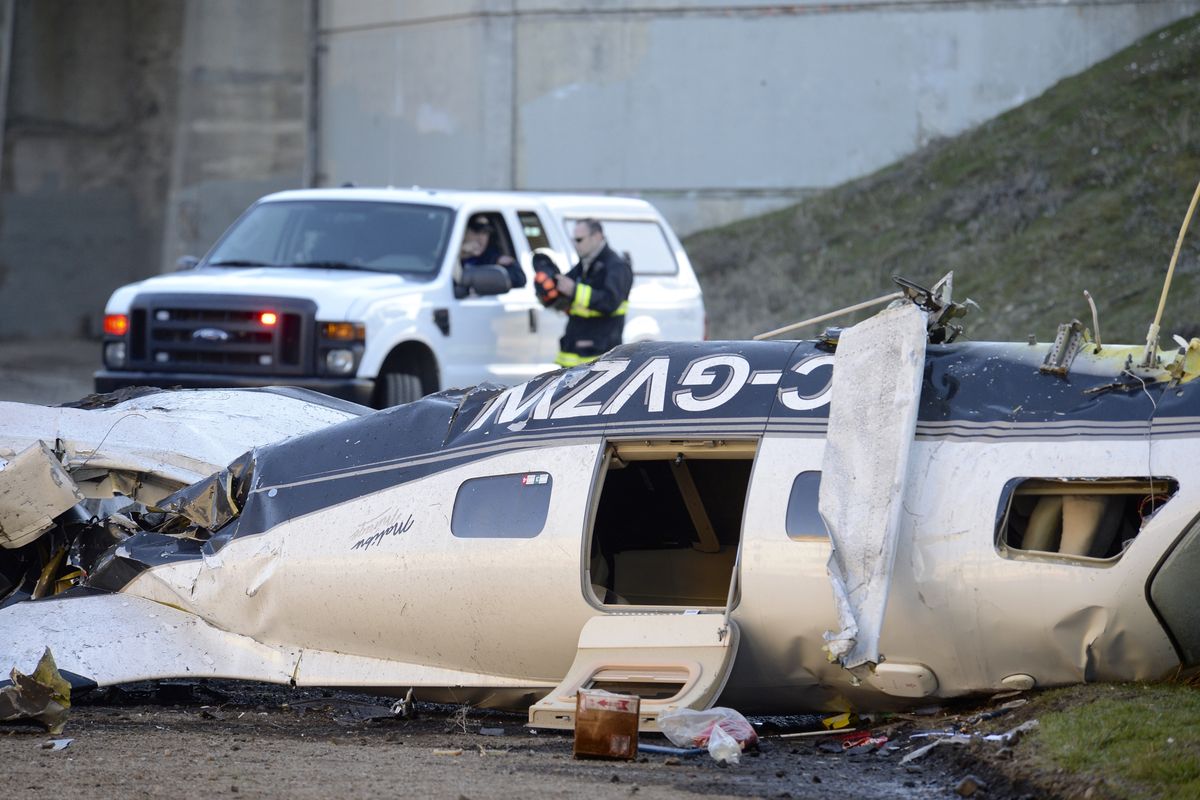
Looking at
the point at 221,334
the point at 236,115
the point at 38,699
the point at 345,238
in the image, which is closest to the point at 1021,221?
the point at 345,238

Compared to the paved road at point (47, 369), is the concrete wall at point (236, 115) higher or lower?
higher

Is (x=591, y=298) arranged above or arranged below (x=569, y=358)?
above

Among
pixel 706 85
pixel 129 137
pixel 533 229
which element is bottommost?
pixel 533 229

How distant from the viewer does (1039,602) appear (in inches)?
232

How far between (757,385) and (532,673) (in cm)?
151

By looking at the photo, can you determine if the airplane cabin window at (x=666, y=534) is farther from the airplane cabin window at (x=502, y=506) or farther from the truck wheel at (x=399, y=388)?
the truck wheel at (x=399, y=388)

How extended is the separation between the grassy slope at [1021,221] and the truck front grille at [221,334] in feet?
29.3

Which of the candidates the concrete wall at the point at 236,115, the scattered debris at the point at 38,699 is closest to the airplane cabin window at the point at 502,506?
the scattered debris at the point at 38,699

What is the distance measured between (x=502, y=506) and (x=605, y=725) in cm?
119

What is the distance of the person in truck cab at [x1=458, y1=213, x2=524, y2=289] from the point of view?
13.2m

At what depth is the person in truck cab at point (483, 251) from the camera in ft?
43.2

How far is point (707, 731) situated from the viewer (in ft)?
19.8

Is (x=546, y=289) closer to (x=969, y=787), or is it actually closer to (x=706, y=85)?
(x=969, y=787)

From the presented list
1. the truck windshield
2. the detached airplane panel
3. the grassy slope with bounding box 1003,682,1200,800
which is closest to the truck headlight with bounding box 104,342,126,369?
the truck windshield
